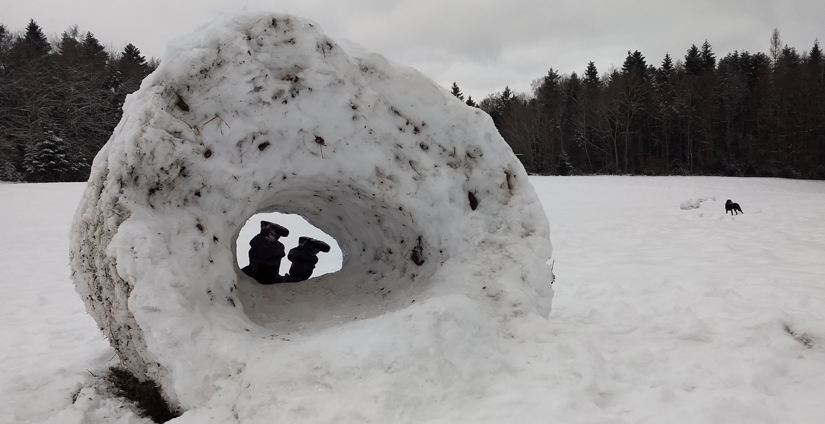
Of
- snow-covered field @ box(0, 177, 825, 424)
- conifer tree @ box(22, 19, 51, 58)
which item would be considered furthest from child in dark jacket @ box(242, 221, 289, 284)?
conifer tree @ box(22, 19, 51, 58)

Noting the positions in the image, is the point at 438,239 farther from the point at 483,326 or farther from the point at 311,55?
the point at 311,55

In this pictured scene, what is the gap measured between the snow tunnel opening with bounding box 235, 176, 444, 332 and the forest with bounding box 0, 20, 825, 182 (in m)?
28.6

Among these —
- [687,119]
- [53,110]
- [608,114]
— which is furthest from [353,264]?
[687,119]

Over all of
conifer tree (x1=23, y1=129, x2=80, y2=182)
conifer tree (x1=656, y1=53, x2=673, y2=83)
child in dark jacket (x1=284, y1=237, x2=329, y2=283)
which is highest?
conifer tree (x1=656, y1=53, x2=673, y2=83)

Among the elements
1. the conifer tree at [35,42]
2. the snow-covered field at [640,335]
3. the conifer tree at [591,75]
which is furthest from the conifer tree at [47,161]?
the conifer tree at [591,75]

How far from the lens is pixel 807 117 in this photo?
30.2 metres

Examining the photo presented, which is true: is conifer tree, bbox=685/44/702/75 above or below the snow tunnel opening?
A: above

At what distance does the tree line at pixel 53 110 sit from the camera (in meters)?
25.7

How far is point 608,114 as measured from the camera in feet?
130

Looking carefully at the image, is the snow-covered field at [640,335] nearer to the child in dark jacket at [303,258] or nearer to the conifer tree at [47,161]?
the child in dark jacket at [303,258]

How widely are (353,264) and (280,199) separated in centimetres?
135

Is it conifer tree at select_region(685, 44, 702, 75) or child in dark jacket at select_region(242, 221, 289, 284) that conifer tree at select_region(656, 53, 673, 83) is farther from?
child in dark jacket at select_region(242, 221, 289, 284)

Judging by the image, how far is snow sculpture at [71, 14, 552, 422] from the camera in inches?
103

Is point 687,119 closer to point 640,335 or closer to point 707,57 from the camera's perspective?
point 707,57
